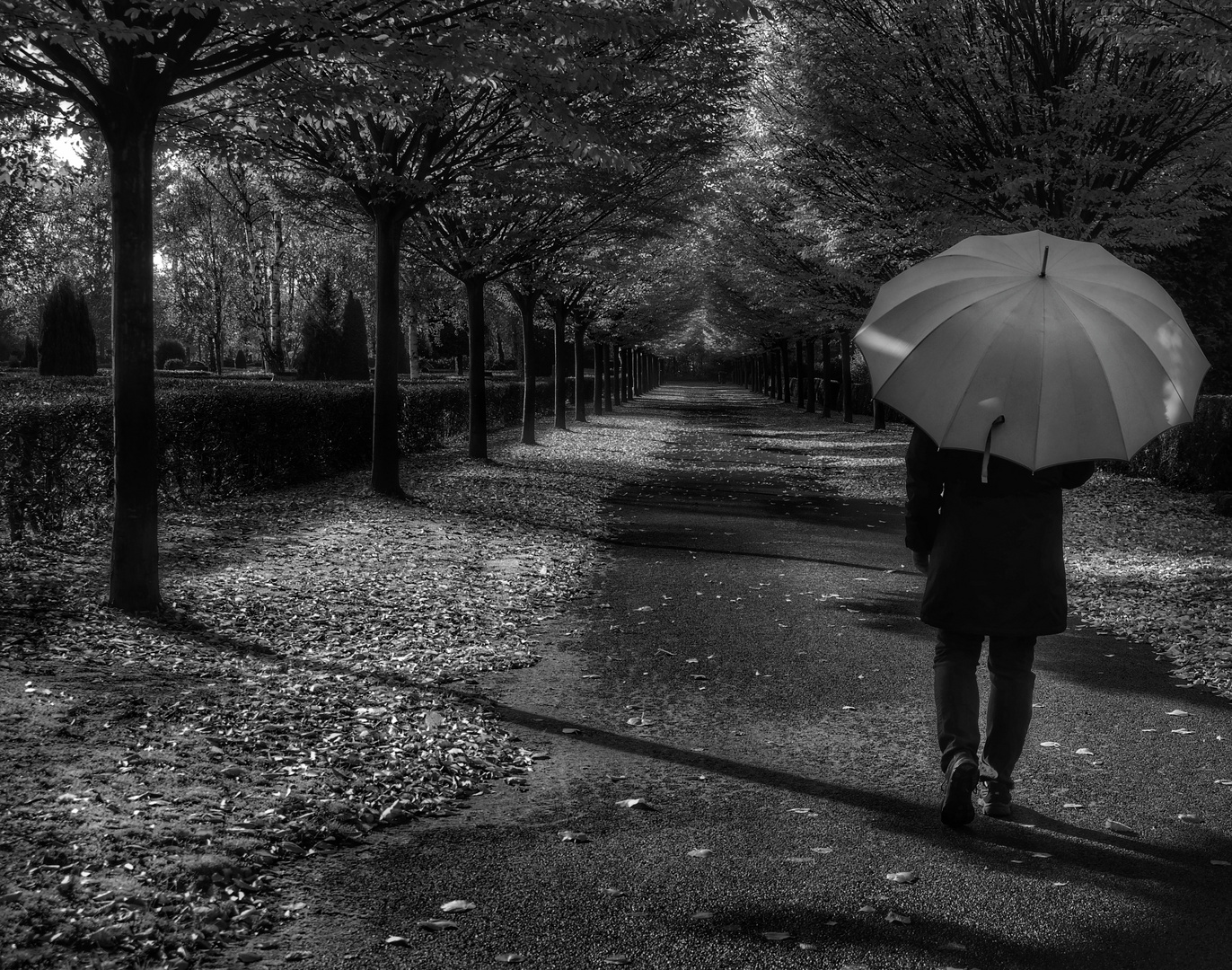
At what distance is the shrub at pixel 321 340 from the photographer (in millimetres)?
32000

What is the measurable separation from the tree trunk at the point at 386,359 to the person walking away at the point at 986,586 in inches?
395

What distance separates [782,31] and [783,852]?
14.6 meters

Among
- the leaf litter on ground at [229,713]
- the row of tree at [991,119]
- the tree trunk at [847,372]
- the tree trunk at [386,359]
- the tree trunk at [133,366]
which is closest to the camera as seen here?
the leaf litter on ground at [229,713]

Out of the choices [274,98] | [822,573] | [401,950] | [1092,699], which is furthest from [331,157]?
[401,950]

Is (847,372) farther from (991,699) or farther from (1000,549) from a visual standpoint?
(1000,549)

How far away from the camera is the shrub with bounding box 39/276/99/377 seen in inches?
1183

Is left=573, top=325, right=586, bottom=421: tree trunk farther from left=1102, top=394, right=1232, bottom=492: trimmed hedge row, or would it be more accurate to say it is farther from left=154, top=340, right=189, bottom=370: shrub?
left=154, top=340, right=189, bottom=370: shrub

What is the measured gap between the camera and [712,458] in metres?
21.8

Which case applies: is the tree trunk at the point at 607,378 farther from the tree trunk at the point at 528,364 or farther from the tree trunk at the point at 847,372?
the tree trunk at the point at 528,364

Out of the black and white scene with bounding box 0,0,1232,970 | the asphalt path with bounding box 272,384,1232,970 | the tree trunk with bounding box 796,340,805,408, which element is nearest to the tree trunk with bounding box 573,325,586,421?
the black and white scene with bounding box 0,0,1232,970

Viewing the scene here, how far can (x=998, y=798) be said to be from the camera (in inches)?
159

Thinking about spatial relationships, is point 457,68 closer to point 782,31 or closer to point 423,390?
point 782,31

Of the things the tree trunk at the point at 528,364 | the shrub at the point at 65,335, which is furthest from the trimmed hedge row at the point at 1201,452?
the shrub at the point at 65,335

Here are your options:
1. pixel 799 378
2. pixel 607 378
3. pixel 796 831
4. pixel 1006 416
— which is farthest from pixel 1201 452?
pixel 799 378
